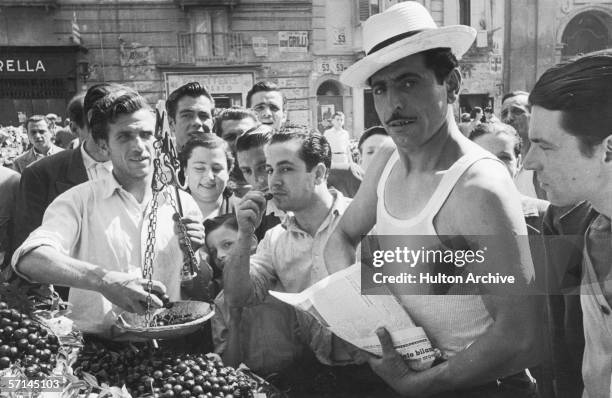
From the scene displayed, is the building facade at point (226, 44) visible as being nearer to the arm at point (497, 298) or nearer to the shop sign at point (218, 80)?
the shop sign at point (218, 80)

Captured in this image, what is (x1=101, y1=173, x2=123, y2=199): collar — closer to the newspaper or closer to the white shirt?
the white shirt

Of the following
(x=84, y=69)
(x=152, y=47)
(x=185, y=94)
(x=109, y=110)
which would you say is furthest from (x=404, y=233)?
(x=84, y=69)

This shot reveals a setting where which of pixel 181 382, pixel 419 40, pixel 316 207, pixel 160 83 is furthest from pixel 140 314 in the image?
pixel 160 83

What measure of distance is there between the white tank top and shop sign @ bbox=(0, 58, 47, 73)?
15183mm

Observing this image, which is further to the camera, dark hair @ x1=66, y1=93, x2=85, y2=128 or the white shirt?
dark hair @ x1=66, y1=93, x2=85, y2=128

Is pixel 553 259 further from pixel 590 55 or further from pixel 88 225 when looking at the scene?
pixel 88 225

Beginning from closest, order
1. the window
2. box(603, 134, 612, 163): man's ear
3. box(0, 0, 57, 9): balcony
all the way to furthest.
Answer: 1. box(603, 134, 612, 163): man's ear
2. box(0, 0, 57, 9): balcony
3. the window

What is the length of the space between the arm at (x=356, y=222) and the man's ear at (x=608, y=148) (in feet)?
2.56

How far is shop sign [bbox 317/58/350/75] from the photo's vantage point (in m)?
15.0

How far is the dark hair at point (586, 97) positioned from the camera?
125cm

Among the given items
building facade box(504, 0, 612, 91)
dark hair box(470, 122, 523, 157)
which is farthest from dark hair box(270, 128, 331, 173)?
building facade box(504, 0, 612, 91)

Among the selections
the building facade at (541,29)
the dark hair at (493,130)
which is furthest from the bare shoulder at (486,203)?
the building facade at (541,29)

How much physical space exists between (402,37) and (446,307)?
2.72ft

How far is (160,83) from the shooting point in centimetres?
1468
